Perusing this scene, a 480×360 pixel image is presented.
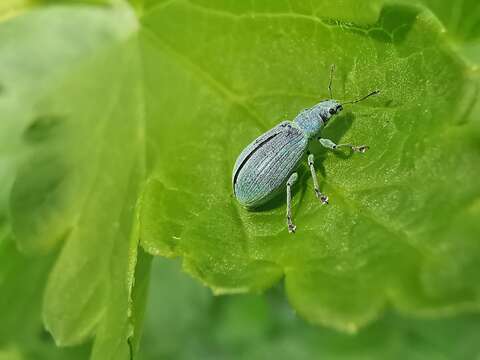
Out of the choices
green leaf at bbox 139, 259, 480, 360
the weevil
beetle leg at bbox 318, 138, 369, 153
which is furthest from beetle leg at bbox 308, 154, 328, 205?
green leaf at bbox 139, 259, 480, 360

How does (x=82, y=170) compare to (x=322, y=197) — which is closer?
(x=322, y=197)

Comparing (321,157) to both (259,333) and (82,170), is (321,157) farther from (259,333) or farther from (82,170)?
(259,333)

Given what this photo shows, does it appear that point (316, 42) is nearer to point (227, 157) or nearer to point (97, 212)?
point (227, 157)

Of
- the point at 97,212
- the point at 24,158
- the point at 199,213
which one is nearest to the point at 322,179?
the point at 199,213

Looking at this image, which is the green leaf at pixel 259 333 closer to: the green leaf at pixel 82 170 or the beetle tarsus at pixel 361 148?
the green leaf at pixel 82 170

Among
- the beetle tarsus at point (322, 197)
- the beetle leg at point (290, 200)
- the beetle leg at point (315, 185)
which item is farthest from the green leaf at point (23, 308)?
the beetle tarsus at point (322, 197)

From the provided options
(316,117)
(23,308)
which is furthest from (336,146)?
(23,308)
